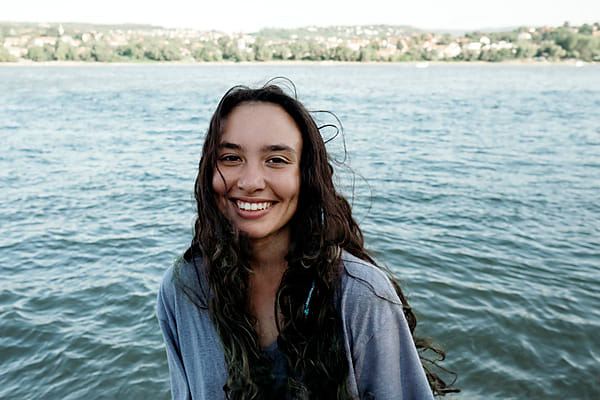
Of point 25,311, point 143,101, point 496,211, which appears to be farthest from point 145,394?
point 143,101

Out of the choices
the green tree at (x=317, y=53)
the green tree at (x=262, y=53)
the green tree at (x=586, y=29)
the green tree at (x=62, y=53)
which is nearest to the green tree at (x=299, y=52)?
the green tree at (x=317, y=53)

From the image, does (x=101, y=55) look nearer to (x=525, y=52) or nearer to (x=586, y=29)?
(x=525, y=52)

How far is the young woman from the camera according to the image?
1.96 metres

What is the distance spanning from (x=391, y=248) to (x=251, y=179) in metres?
7.23

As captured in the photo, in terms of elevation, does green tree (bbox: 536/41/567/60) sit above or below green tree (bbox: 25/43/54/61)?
above

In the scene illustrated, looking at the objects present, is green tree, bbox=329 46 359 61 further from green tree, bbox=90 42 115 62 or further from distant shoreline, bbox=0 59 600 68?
green tree, bbox=90 42 115 62

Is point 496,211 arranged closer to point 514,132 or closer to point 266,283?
point 266,283

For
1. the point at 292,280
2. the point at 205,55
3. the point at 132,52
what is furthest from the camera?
the point at 205,55

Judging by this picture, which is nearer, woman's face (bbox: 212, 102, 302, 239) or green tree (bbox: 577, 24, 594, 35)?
woman's face (bbox: 212, 102, 302, 239)

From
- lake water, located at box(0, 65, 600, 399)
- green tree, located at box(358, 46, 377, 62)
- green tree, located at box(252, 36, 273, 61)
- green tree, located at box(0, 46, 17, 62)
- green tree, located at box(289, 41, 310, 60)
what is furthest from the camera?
green tree, located at box(289, 41, 310, 60)

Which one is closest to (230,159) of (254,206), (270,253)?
(254,206)

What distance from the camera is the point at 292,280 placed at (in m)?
2.18

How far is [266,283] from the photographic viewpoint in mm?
2281

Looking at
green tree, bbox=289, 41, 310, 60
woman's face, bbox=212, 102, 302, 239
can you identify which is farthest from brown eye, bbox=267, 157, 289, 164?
green tree, bbox=289, 41, 310, 60
